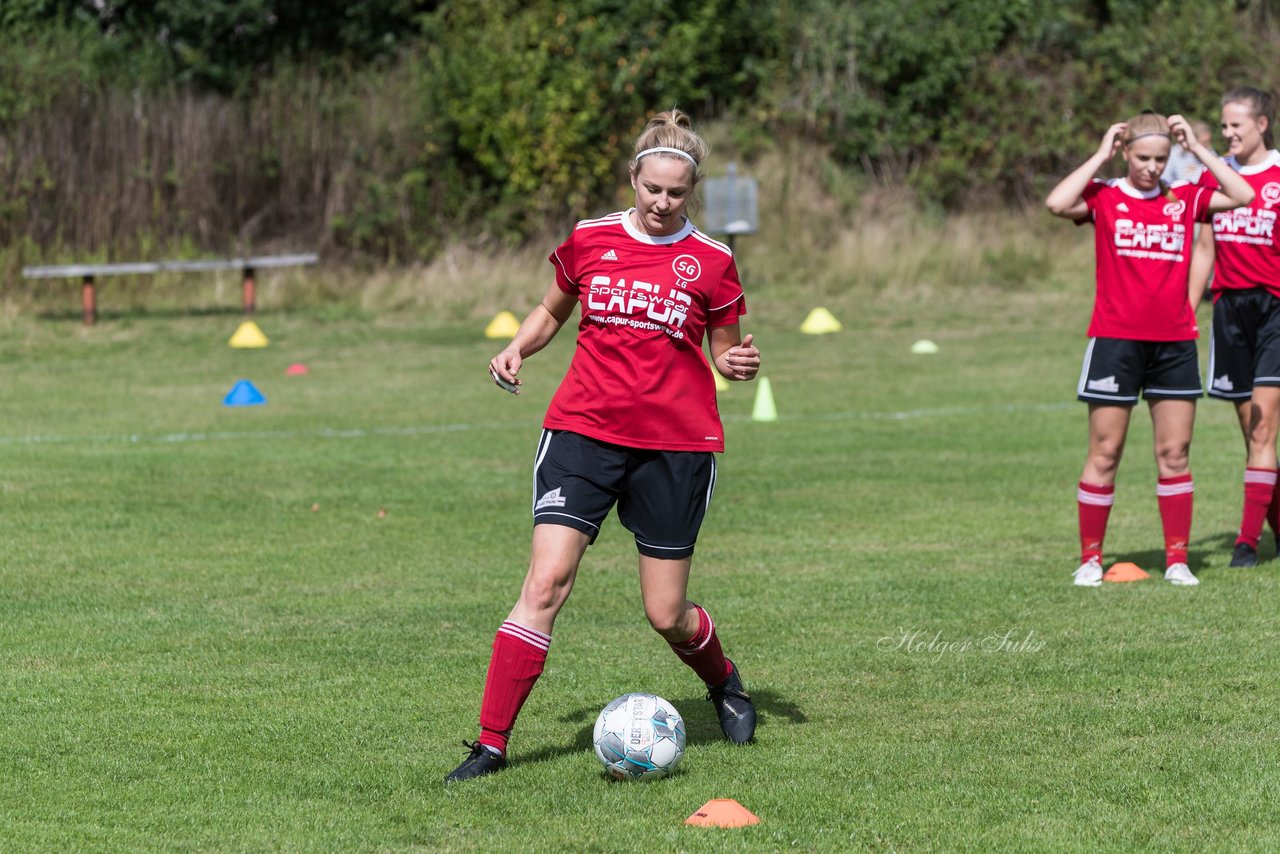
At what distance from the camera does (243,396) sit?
1578 cm

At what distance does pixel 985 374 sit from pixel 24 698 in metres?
13.1

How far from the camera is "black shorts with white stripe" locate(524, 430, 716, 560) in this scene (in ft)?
17.8

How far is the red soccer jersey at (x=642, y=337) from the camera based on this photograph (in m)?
5.45

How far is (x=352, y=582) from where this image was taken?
849cm

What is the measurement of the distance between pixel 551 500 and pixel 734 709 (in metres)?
1.02

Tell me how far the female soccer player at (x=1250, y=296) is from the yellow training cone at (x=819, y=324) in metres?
13.3

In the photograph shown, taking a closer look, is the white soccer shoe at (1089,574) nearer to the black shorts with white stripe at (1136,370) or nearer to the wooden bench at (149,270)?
the black shorts with white stripe at (1136,370)

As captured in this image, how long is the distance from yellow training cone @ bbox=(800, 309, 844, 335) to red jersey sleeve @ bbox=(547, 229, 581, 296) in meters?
16.5

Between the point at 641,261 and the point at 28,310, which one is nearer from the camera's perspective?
the point at 641,261

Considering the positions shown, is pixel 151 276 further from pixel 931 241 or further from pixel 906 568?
pixel 906 568

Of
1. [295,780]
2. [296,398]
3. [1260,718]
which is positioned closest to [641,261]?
[295,780]

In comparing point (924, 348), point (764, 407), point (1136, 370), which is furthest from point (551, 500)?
point (924, 348)

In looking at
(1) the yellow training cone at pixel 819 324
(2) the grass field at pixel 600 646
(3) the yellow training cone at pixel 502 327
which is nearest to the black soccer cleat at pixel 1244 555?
(2) the grass field at pixel 600 646

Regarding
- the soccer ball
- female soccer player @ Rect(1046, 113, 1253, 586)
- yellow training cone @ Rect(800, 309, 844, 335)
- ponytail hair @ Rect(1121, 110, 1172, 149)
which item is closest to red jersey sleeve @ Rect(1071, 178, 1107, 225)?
female soccer player @ Rect(1046, 113, 1253, 586)
